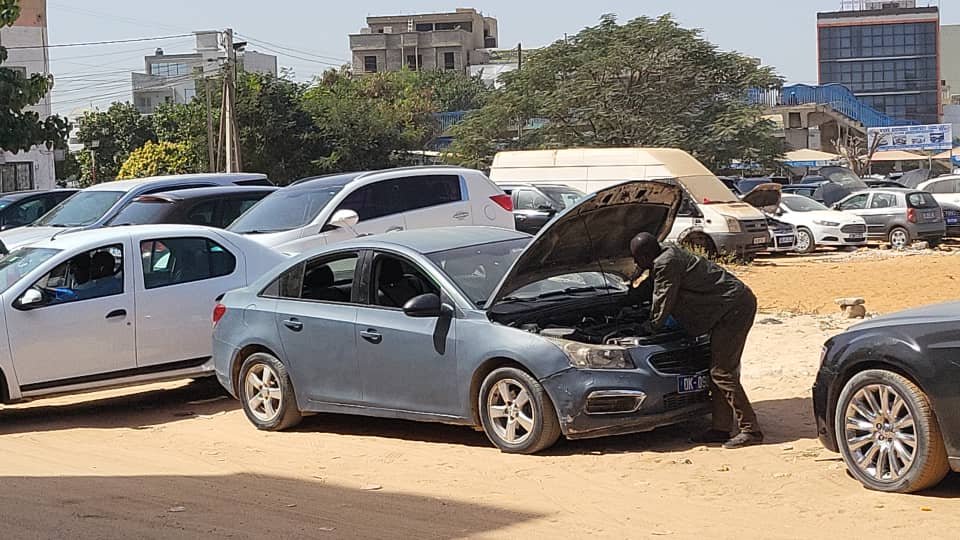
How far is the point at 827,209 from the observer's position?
Result: 104 feet

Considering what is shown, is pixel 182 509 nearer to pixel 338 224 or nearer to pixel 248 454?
pixel 248 454

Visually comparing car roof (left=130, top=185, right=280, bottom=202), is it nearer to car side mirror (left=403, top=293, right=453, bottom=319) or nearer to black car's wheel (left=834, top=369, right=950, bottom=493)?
car side mirror (left=403, top=293, right=453, bottom=319)

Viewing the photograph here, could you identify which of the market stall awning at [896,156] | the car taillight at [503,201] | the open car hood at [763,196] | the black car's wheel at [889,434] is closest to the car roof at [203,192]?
the car taillight at [503,201]

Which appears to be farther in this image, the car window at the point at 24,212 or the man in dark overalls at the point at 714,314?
the car window at the point at 24,212

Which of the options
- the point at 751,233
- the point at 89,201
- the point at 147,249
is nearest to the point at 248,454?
the point at 147,249

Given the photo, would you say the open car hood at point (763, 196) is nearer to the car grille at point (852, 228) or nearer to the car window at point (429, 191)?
the car grille at point (852, 228)

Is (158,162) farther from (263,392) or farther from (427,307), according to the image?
(427,307)

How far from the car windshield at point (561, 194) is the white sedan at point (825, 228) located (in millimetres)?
5452

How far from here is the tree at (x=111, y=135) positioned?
78438mm

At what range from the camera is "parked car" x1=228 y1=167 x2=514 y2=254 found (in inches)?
647

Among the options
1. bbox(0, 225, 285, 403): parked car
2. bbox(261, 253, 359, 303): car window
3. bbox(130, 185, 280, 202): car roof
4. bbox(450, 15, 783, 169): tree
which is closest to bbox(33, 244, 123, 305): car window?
bbox(0, 225, 285, 403): parked car

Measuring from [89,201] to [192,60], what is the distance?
10761 cm

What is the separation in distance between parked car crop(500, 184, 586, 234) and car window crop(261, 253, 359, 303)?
1641 cm

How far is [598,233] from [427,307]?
56.8 inches
